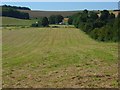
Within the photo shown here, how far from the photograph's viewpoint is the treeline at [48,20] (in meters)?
132

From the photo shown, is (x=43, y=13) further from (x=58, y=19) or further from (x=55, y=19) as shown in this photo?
(x=55, y=19)

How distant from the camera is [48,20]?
140 meters

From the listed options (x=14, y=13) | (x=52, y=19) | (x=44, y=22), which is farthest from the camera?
(x=14, y=13)

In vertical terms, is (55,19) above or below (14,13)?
below

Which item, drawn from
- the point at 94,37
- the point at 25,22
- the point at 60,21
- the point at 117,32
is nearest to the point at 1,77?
the point at 117,32

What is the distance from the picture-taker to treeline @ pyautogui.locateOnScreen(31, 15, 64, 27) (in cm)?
13238

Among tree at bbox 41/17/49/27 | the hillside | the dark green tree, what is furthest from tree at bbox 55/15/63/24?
tree at bbox 41/17/49/27

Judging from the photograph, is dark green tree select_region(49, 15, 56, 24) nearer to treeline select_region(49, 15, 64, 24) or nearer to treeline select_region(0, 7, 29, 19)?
treeline select_region(49, 15, 64, 24)

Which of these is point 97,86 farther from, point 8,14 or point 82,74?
point 8,14

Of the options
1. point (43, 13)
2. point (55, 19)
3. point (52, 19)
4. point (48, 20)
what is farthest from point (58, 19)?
point (43, 13)

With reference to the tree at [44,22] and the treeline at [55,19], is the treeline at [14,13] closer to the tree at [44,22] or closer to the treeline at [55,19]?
the treeline at [55,19]

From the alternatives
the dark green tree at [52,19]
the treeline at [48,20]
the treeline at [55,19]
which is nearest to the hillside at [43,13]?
the dark green tree at [52,19]

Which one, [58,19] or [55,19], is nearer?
[55,19]

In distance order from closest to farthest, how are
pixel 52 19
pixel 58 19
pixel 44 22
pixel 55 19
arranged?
1. pixel 44 22
2. pixel 55 19
3. pixel 58 19
4. pixel 52 19
